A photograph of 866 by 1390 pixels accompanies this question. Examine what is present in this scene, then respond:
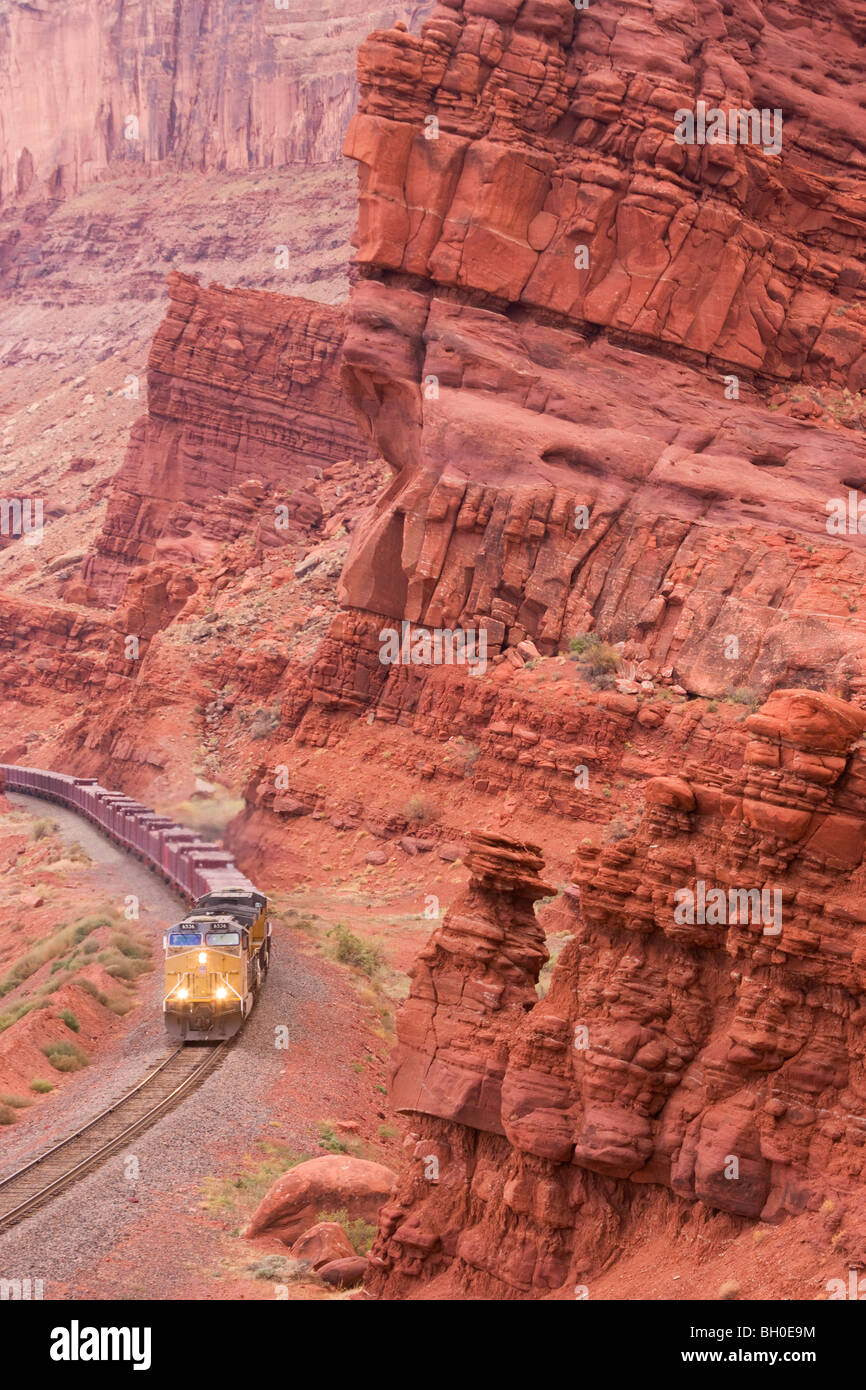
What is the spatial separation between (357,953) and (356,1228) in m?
15.1

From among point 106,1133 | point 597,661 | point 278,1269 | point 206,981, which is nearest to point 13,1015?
point 206,981

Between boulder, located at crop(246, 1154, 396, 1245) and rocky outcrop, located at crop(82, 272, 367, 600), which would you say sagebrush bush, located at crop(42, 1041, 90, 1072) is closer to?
boulder, located at crop(246, 1154, 396, 1245)

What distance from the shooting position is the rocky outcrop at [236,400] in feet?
255

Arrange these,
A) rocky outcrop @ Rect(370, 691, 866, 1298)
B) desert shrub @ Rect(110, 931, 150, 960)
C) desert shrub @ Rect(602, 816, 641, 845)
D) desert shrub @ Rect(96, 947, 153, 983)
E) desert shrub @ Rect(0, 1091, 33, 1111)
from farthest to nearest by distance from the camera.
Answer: desert shrub @ Rect(602, 816, 641, 845)
desert shrub @ Rect(110, 931, 150, 960)
desert shrub @ Rect(96, 947, 153, 983)
desert shrub @ Rect(0, 1091, 33, 1111)
rocky outcrop @ Rect(370, 691, 866, 1298)

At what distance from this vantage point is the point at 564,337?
45.0 meters

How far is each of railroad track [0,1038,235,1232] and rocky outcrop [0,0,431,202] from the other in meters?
120

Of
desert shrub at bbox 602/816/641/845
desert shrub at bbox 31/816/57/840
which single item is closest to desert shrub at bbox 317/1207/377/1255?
desert shrub at bbox 602/816/641/845

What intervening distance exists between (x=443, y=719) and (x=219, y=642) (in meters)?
18.5

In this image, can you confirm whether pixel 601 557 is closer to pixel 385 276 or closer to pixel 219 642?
pixel 385 276

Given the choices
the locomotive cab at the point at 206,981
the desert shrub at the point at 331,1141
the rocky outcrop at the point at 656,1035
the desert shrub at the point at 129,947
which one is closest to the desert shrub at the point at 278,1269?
the rocky outcrop at the point at 656,1035

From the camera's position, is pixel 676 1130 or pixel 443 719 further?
pixel 443 719

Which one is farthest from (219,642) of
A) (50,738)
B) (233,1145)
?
(233,1145)

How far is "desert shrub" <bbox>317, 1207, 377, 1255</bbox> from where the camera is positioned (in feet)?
60.1

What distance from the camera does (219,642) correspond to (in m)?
59.0
